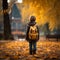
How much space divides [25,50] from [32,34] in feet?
1.12

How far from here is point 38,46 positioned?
829 centimetres

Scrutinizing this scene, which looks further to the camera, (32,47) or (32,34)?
(32,47)

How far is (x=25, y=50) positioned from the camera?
829 centimetres

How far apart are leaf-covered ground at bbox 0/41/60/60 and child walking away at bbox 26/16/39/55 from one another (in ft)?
0.25

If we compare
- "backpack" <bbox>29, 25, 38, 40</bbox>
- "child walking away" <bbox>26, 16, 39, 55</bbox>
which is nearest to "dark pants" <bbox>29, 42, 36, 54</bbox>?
"child walking away" <bbox>26, 16, 39, 55</bbox>

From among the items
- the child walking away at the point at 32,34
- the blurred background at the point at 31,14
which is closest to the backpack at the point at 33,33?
the child walking away at the point at 32,34

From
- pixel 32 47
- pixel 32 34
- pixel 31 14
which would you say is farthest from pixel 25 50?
pixel 31 14

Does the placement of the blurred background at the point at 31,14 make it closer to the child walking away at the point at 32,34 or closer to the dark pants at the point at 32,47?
the child walking away at the point at 32,34

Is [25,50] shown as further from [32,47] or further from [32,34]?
[32,34]

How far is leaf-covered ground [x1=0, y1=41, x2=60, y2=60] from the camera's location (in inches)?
322

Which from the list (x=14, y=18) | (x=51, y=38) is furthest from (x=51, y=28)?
(x=14, y=18)

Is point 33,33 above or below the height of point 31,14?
below

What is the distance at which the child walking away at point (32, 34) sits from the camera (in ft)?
26.8

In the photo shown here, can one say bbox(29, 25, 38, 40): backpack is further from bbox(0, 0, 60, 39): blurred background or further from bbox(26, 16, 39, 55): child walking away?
bbox(0, 0, 60, 39): blurred background
